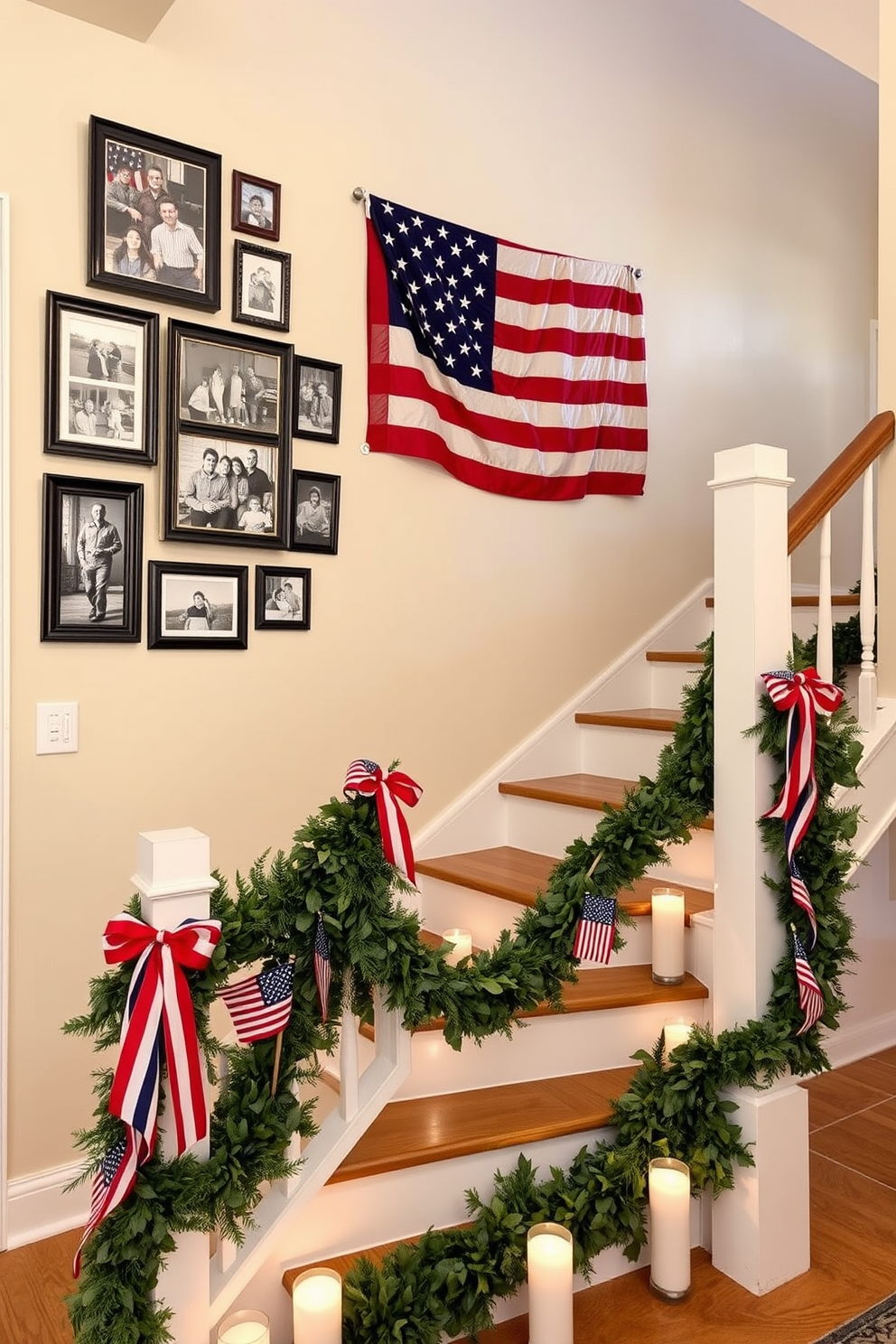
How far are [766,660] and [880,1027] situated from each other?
5.87 feet

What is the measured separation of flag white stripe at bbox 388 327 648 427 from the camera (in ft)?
9.19

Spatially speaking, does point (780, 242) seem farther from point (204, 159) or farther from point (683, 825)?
point (683, 825)

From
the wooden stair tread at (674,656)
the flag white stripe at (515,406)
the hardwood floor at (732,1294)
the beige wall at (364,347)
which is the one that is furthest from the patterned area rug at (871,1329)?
the flag white stripe at (515,406)

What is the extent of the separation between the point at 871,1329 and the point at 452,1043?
3.05 ft

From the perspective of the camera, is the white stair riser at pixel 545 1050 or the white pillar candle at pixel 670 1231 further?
the white stair riser at pixel 545 1050

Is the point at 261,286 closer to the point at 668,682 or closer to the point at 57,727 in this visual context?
the point at 57,727

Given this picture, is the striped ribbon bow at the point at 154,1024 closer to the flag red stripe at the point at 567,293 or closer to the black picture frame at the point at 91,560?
Result: the black picture frame at the point at 91,560

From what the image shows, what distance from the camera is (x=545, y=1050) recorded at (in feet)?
7.05

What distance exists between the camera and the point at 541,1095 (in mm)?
2068

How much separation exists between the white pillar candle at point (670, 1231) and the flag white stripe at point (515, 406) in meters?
2.13

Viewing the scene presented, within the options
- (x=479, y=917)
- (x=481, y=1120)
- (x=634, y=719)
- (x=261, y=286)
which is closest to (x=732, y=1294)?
(x=481, y=1120)

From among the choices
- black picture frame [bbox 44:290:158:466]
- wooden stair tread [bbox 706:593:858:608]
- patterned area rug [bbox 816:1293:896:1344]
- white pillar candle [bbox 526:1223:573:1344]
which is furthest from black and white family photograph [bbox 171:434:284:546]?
patterned area rug [bbox 816:1293:896:1344]

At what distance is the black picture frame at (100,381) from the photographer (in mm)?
2182

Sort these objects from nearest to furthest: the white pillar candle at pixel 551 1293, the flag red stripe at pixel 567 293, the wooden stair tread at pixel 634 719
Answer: the white pillar candle at pixel 551 1293 < the wooden stair tread at pixel 634 719 < the flag red stripe at pixel 567 293
